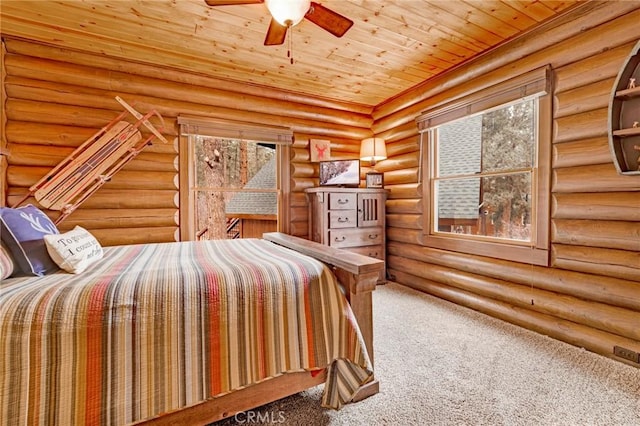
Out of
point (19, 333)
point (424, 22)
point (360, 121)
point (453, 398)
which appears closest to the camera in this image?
point (19, 333)

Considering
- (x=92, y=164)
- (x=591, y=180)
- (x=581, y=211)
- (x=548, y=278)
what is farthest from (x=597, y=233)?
(x=92, y=164)

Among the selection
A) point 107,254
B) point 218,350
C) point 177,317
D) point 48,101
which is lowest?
point 218,350

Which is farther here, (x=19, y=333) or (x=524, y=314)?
(x=524, y=314)

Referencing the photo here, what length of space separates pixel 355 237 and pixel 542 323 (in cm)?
206

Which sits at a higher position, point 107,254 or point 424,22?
point 424,22

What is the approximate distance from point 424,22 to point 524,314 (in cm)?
270

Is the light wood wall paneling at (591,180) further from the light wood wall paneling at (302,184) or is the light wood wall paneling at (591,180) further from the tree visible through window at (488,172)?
the light wood wall paneling at (302,184)

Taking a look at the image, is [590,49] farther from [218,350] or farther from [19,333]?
[19,333]

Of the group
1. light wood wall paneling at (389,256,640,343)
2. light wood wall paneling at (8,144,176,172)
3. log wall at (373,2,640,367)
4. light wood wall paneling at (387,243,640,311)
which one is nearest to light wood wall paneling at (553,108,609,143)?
log wall at (373,2,640,367)

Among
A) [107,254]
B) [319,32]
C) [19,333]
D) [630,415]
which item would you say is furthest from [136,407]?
[319,32]

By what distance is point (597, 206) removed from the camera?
209cm

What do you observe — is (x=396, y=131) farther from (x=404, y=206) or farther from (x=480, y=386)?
(x=480, y=386)

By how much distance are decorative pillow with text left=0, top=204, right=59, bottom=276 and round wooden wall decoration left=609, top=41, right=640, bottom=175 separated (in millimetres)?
3492

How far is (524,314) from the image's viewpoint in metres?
2.54
